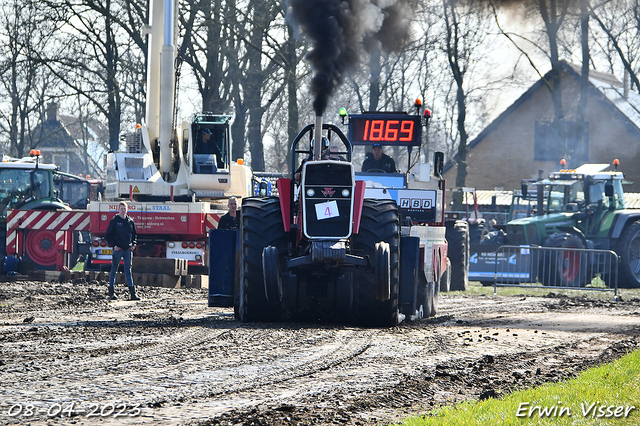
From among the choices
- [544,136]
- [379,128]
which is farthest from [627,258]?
[544,136]

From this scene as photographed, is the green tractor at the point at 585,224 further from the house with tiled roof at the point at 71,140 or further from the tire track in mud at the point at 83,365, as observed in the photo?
the house with tiled roof at the point at 71,140

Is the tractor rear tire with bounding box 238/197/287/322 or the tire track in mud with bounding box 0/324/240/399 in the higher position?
the tractor rear tire with bounding box 238/197/287/322

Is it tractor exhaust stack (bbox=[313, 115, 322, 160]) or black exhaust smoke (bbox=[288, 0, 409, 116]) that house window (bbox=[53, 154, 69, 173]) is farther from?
tractor exhaust stack (bbox=[313, 115, 322, 160])

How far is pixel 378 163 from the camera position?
48.6ft

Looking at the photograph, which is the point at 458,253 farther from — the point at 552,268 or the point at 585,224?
the point at 585,224

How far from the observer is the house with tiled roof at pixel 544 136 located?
49.0 meters

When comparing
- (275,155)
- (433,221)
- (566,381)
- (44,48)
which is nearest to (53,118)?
(275,155)

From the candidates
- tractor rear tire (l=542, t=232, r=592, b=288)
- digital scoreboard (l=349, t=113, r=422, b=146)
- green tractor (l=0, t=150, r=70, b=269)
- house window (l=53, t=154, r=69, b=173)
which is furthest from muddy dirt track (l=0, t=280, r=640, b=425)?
house window (l=53, t=154, r=69, b=173)

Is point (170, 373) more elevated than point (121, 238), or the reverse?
point (121, 238)

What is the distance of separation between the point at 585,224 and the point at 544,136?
3143cm

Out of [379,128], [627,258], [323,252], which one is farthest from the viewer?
[627,258]

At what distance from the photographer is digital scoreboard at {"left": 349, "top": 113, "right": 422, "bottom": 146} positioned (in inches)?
589

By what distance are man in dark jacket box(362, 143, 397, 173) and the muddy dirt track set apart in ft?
9.79

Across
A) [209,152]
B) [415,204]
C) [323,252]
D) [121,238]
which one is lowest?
[121,238]
